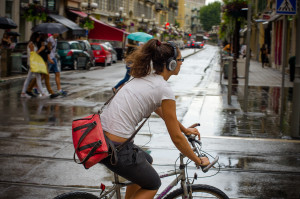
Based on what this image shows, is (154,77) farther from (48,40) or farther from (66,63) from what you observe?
(66,63)

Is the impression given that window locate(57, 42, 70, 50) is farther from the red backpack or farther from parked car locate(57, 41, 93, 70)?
the red backpack

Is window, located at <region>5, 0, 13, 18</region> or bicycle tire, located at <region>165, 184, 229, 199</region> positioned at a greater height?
window, located at <region>5, 0, 13, 18</region>

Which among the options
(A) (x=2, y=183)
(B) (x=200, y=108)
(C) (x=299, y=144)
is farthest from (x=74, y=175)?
(B) (x=200, y=108)

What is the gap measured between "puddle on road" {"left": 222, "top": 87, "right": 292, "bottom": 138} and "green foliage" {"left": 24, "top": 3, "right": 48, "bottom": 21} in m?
18.0

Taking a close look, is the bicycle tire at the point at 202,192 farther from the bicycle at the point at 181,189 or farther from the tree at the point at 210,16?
the tree at the point at 210,16

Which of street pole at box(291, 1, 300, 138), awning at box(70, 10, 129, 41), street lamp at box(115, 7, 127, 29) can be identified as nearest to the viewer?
street pole at box(291, 1, 300, 138)

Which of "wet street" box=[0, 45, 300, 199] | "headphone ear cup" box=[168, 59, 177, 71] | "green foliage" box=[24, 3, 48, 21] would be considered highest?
"green foliage" box=[24, 3, 48, 21]

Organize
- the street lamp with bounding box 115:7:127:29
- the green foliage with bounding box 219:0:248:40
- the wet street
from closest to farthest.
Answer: the wet street, the green foliage with bounding box 219:0:248:40, the street lamp with bounding box 115:7:127:29

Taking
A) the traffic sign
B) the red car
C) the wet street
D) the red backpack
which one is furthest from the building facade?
the red backpack

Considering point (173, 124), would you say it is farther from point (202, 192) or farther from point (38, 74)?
point (38, 74)

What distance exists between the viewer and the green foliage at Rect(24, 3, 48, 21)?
1144 inches

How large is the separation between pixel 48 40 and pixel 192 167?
869 cm

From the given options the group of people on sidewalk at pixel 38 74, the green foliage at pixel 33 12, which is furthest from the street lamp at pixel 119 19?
the group of people on sidewalk at pixel 38 74

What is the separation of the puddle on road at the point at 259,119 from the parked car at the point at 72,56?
11659mm
